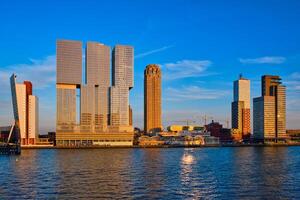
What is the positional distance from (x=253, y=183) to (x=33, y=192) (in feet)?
101

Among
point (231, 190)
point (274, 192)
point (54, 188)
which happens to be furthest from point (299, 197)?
point (54, 188)

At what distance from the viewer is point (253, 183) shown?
62156mm

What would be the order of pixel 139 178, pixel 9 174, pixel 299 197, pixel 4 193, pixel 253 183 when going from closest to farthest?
1. pixel 299 197
2. pixel 4 193
3. pixel 253 183
4. pixel 139 178
5. pixel 9 174

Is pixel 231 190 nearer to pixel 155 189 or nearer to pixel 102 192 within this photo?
pixel 155 189

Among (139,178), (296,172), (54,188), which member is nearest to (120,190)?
(54,188)

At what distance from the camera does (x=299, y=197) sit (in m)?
50.2

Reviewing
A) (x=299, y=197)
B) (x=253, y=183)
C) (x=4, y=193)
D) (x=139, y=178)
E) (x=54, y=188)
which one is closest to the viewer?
(x=299, y=197)

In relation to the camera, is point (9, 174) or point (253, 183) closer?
point (253, 183)

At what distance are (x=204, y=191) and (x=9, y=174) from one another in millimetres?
39262

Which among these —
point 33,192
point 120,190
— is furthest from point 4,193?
point 120,190

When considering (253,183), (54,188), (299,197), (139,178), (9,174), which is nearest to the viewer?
(299,197)

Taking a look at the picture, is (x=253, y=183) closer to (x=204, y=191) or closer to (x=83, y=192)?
(x=204, y=191)

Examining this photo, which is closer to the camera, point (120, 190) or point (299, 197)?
point (299, 197)

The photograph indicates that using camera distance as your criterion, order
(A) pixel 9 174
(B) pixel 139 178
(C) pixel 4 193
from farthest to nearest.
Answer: (A) pixel 9 174 → (B) pixel 139 178 → (C) pixel 4 193
